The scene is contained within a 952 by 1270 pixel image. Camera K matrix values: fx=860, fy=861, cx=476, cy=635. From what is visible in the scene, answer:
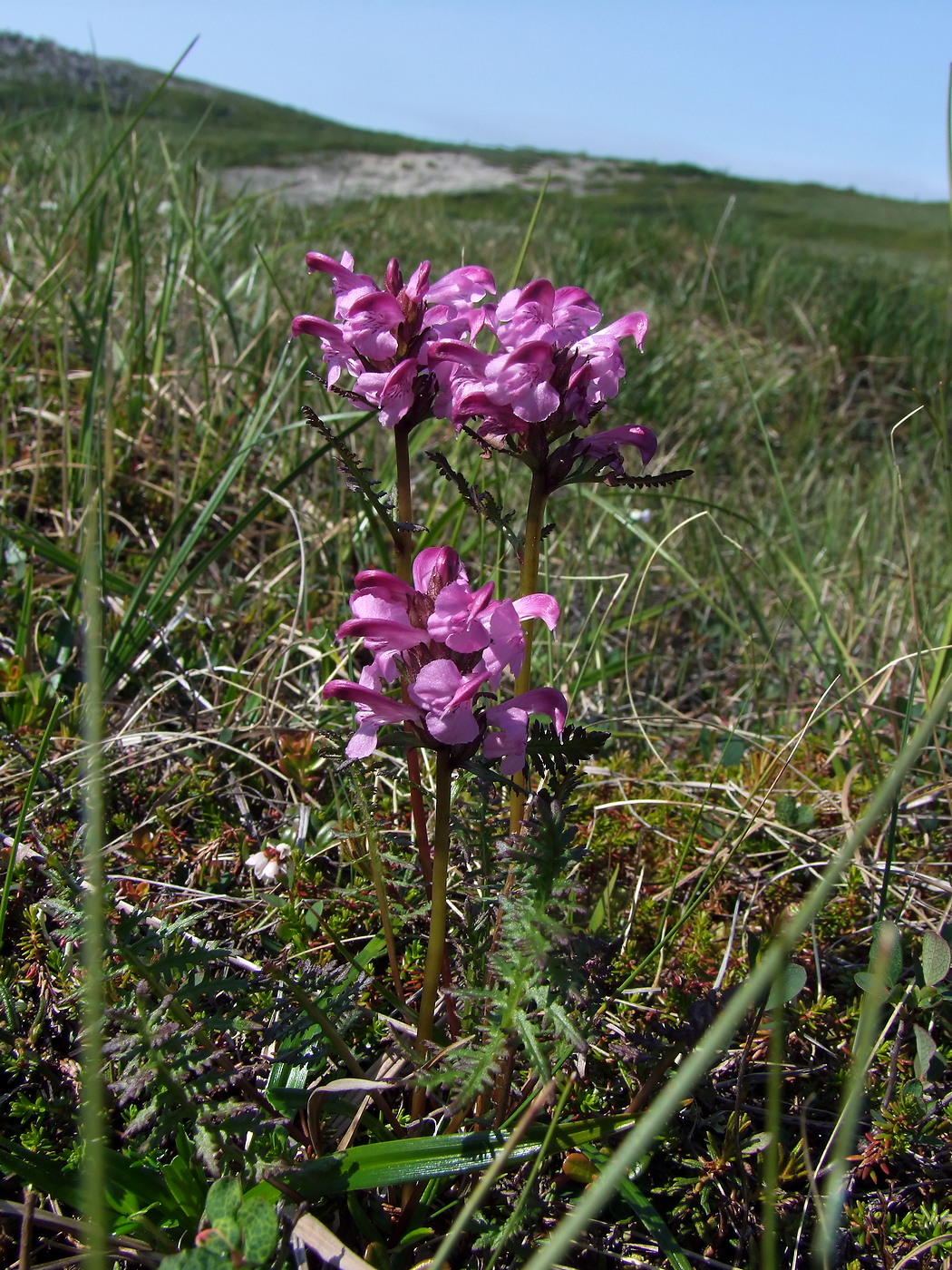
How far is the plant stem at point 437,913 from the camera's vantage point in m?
1.12

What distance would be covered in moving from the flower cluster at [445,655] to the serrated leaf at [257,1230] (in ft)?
1.72

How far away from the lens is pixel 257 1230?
3.13 ft

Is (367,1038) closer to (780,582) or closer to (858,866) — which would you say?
(858,866)

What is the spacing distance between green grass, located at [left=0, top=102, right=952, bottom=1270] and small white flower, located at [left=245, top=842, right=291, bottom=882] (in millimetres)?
53

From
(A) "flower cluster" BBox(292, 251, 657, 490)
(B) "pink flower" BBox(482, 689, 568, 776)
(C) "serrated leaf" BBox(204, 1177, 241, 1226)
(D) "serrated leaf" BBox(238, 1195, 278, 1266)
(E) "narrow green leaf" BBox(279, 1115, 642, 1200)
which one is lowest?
(E) "narrow green leaf" BBox(279, 1115, 642, 1200)

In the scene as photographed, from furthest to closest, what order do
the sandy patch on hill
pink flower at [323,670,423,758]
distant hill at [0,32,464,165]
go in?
distant hill at [0,32,464,165], the sandy patch on hill, pink flower at [323,670,423,758]

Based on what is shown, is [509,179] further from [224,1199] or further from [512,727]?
[224,1199]

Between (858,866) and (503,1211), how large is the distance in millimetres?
983

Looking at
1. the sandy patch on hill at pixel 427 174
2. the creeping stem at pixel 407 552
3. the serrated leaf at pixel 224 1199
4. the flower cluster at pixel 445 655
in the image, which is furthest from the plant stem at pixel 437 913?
the sandy patch on hill at pixel 427 174

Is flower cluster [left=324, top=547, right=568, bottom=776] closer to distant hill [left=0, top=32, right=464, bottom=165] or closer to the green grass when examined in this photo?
the green grass

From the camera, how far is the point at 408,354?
4.35 feet

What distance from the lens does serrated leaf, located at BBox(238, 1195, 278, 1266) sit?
0.93 meters

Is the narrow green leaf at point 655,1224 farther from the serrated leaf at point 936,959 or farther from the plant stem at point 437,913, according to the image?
the serrated leaf at point 936,959

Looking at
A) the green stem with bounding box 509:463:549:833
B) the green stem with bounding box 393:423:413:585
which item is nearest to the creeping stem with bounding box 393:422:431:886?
the green stem with bounding box 393:423:413:585
